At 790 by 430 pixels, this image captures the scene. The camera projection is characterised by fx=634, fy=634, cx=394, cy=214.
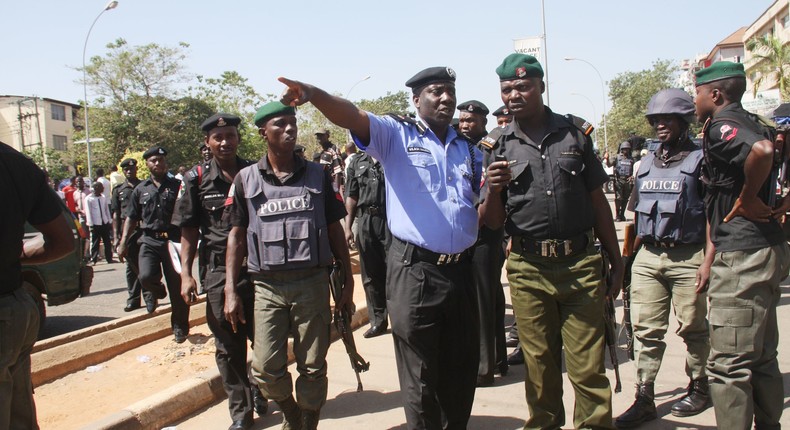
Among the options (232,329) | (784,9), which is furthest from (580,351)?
(784,9)

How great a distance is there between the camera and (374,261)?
680 centimetres

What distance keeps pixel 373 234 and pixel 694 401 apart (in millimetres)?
3501

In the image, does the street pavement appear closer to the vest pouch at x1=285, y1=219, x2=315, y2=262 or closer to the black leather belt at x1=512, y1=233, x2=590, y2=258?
the vest pouch at x1=285, y1=219, x2=315, y2=262

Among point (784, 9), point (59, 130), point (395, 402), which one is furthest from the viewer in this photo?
point (59, 130)

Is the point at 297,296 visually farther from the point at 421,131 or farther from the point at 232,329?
the point at 421,131

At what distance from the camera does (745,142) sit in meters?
3.28

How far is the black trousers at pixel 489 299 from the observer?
4.85 metres

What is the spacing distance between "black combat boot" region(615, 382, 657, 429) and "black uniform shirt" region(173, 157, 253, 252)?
3.00m

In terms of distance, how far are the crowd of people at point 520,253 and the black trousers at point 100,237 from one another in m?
10.9

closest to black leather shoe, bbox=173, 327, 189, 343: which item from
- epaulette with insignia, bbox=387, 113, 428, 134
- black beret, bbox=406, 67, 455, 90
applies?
epaulette with insignia, bbox=387, 113, 428, 134

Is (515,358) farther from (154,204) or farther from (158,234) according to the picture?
(154,204)

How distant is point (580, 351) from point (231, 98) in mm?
46265

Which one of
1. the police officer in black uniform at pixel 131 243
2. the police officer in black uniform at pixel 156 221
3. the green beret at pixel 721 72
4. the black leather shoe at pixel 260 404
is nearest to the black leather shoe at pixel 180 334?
the police officer in black uniform at pixel 156 221

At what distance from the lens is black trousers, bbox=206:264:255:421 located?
4371 millimetres
